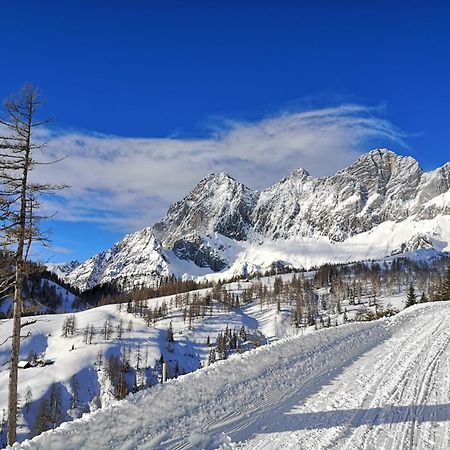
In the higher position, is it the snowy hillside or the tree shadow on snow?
the tree shadow on snow

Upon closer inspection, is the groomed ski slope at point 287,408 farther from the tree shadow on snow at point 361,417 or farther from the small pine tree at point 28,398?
the small pine tree at point 28,398

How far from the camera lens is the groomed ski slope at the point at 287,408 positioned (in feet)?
35.1

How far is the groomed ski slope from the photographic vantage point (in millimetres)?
10703

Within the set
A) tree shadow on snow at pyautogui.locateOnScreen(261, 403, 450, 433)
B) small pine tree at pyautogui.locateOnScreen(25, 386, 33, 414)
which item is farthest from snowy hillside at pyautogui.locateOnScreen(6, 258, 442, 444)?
tree shadow on snow at pyautogui.locateOnScreen(261, 403, 450, 433)

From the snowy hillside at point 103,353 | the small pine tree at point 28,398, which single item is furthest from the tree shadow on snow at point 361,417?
the small pine tree at point 28,398

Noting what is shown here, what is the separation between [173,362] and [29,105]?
469 feet

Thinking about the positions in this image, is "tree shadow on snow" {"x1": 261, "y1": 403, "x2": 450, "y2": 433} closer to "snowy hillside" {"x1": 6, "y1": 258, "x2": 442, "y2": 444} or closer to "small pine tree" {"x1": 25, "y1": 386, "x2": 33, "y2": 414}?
"snowy hillside" {"x1": 6, "y1": 258, "x2": 442, "y2": 444}

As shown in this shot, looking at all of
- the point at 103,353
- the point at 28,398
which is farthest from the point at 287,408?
the point at 103,353

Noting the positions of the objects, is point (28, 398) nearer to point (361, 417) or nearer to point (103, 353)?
point (103, 353)

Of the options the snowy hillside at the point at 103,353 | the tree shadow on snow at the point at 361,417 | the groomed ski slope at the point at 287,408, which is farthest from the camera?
the snowy hillside at the point at 103,353

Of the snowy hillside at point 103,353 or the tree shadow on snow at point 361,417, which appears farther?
the snowy hillside at point 103,353

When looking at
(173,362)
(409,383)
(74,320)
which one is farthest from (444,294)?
(74,320)

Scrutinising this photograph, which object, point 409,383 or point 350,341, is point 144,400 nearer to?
point 409,383

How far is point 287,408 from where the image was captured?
13.5 metres
